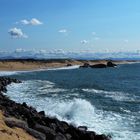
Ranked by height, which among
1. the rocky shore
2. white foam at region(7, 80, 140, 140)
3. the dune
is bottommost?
white foam at region(7, 80, 140, 140)

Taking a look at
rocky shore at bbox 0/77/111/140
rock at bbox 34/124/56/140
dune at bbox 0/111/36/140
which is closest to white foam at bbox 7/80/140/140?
rocky shore at bbox 0/77/111/140

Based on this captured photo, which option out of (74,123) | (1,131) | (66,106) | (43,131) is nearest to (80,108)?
(66,106)

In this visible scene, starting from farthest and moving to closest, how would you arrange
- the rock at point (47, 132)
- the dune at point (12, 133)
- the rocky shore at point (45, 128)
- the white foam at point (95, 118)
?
the white foam at point (95, 118), the rocky shore at point (45, 128), the rock at point (47, 132), the dune at point (12, 133)

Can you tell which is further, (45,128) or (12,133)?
(45,128)

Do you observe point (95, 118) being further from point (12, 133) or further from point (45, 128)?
point (12, 133)

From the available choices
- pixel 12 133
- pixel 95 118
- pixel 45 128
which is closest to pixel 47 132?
pixel 45 128

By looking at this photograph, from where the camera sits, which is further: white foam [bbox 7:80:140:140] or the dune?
white foam [bbox 7:80:140:140]

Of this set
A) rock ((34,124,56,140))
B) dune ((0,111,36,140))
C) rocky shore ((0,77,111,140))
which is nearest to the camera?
dune ((0,111,36,140))

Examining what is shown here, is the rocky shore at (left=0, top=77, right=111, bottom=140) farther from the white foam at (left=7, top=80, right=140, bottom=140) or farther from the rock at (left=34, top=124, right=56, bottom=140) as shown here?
the white foam at (left=7, top=80, right=140, bottom=140)

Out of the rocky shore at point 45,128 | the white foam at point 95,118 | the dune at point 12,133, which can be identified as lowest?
the white foam at point 95,118

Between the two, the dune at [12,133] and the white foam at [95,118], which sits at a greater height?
the dune at [12,133]

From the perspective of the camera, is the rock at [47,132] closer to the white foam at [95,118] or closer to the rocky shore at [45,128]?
the rocky shore at [45,128]

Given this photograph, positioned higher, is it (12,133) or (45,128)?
(12,133)

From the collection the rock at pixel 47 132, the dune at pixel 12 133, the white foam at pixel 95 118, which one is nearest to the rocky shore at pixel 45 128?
the rock at pixel 47 132
